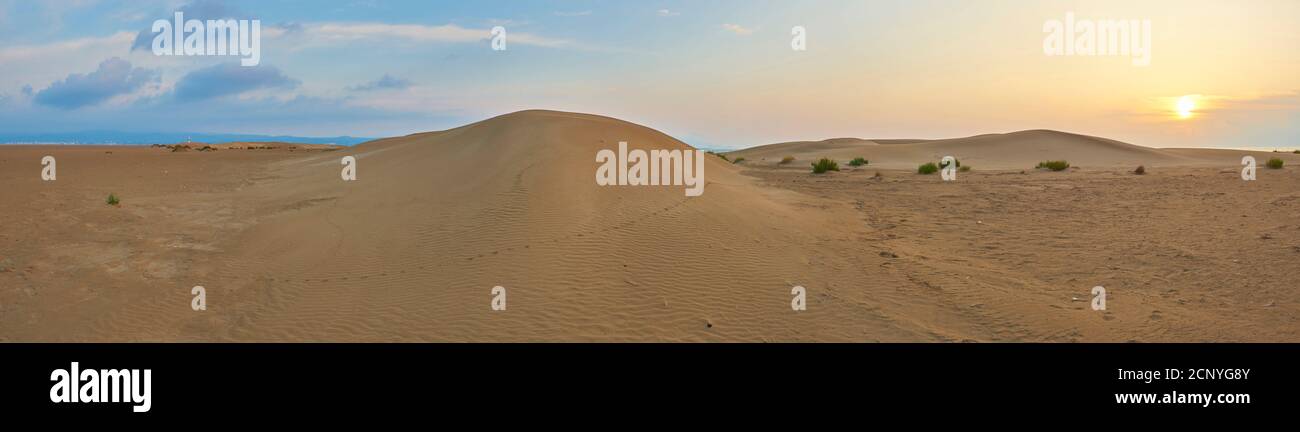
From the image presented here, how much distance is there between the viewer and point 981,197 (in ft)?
55.8

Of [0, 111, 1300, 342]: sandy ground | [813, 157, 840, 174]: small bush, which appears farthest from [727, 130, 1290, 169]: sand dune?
[0, 111, 1300, 342]: sandy ground

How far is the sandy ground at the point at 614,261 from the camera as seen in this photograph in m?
6.71

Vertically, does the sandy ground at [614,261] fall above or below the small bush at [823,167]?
below

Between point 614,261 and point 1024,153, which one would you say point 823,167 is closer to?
point 614,261

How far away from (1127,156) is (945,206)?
36.0 meters

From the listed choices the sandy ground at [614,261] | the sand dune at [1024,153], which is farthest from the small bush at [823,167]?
the sandy ground at [614,261]

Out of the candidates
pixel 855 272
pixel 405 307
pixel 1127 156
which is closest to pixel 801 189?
pixel 855 272

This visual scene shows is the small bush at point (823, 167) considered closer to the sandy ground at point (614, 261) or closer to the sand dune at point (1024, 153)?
the sand dune at point (1024, 153)

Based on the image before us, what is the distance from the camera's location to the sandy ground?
6.71 meters

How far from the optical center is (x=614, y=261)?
884 cm

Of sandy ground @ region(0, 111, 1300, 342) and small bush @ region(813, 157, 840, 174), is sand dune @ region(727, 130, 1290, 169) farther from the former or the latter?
sandy ground @ region(0, 111, 1300, 342)

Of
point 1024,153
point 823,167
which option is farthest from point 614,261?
point 1024,153

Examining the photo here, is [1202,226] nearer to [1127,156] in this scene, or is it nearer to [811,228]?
[811,228]

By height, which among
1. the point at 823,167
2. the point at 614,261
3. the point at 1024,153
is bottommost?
the point at 614,261
